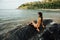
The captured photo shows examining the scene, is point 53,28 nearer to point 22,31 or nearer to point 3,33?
point 22,31

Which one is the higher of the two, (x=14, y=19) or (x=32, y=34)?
(x=32, y=34)

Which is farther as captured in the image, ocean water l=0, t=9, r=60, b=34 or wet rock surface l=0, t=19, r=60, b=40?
ocean water l=0, t=9, r=60, b=34

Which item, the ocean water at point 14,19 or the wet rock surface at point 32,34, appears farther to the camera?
the ocean water at point 14,19

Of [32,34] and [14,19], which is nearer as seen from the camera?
[32,34]

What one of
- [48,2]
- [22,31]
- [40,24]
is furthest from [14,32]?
[48,2]

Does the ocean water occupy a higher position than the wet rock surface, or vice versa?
the wet rock surface

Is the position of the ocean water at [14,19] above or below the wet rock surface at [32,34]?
below

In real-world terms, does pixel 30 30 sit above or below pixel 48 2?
above

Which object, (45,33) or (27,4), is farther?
(27,4)

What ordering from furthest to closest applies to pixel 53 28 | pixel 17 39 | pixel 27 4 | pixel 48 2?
pixel 27 4 → pixel 48 2 → pixel 53 28 → pixel 17 39

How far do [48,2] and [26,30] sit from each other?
48.0 meters

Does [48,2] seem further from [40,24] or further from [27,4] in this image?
[40,24]

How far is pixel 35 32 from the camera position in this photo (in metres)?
14.1

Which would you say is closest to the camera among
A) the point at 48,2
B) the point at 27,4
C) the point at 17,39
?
the point at 17,39
